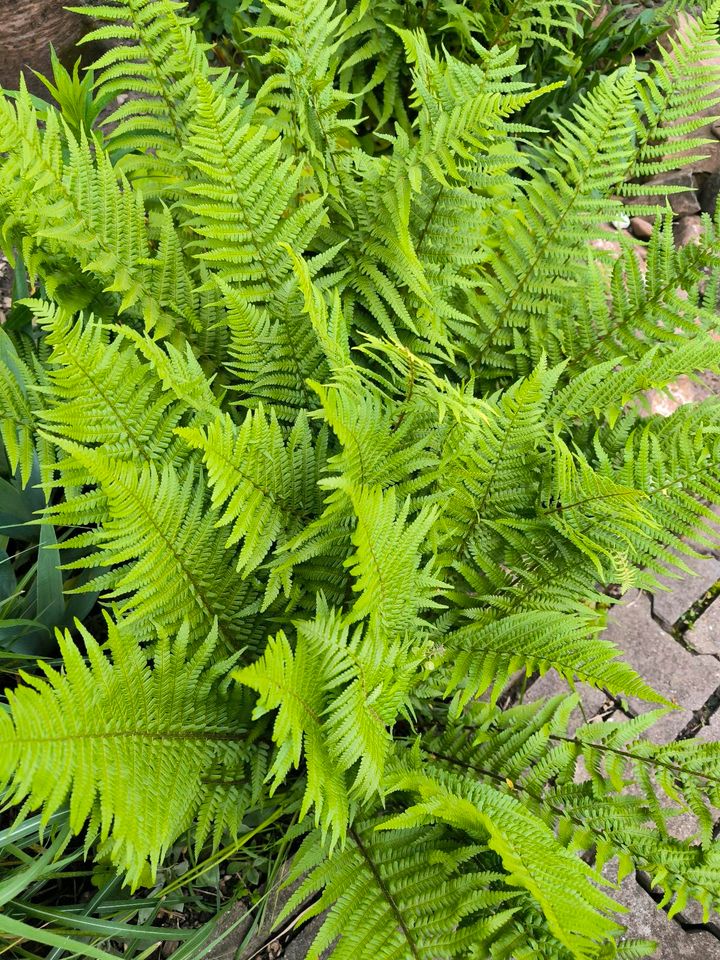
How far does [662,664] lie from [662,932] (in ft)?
2.17

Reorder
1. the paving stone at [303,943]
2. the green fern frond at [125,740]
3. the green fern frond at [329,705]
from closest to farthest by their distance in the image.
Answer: the green fern frond at [125,740]
the green fern frond at [329,705]
the paving stone at [303,943]

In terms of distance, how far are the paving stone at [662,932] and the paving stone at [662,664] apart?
0.40 meters

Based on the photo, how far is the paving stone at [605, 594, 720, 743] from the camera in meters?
1.96

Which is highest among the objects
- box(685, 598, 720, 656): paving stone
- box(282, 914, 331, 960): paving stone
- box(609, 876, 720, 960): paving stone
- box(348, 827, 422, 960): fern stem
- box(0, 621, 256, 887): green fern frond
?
box(685, 598, 720, 656): paving stone

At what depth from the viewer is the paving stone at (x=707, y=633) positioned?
81.5 inches

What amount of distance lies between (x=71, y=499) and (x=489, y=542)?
0.96 metres

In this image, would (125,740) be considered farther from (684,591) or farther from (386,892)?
(684,591)

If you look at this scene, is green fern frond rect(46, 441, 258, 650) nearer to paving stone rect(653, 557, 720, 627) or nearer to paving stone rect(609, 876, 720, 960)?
paving stone rect(609, 876, 720, 960)

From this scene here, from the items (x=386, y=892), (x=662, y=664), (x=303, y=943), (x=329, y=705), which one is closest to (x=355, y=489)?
(x=329, y=705)

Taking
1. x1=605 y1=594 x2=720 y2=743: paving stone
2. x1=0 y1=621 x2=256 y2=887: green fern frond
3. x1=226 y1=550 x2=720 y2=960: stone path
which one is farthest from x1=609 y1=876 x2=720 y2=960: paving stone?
x1=0 y1=621 x2=256 y2=887: green fern frond

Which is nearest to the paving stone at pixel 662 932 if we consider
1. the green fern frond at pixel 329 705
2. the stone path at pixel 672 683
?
the stone path at pixel 672 683

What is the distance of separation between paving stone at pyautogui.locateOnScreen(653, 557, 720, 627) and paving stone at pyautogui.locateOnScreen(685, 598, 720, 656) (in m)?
0.05

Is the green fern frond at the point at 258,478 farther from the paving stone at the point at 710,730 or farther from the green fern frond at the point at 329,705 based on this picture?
the paving stone at the point at 710,730

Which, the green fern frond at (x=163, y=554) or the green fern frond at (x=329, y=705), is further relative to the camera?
the green fern frond at (x=163, y=554)
